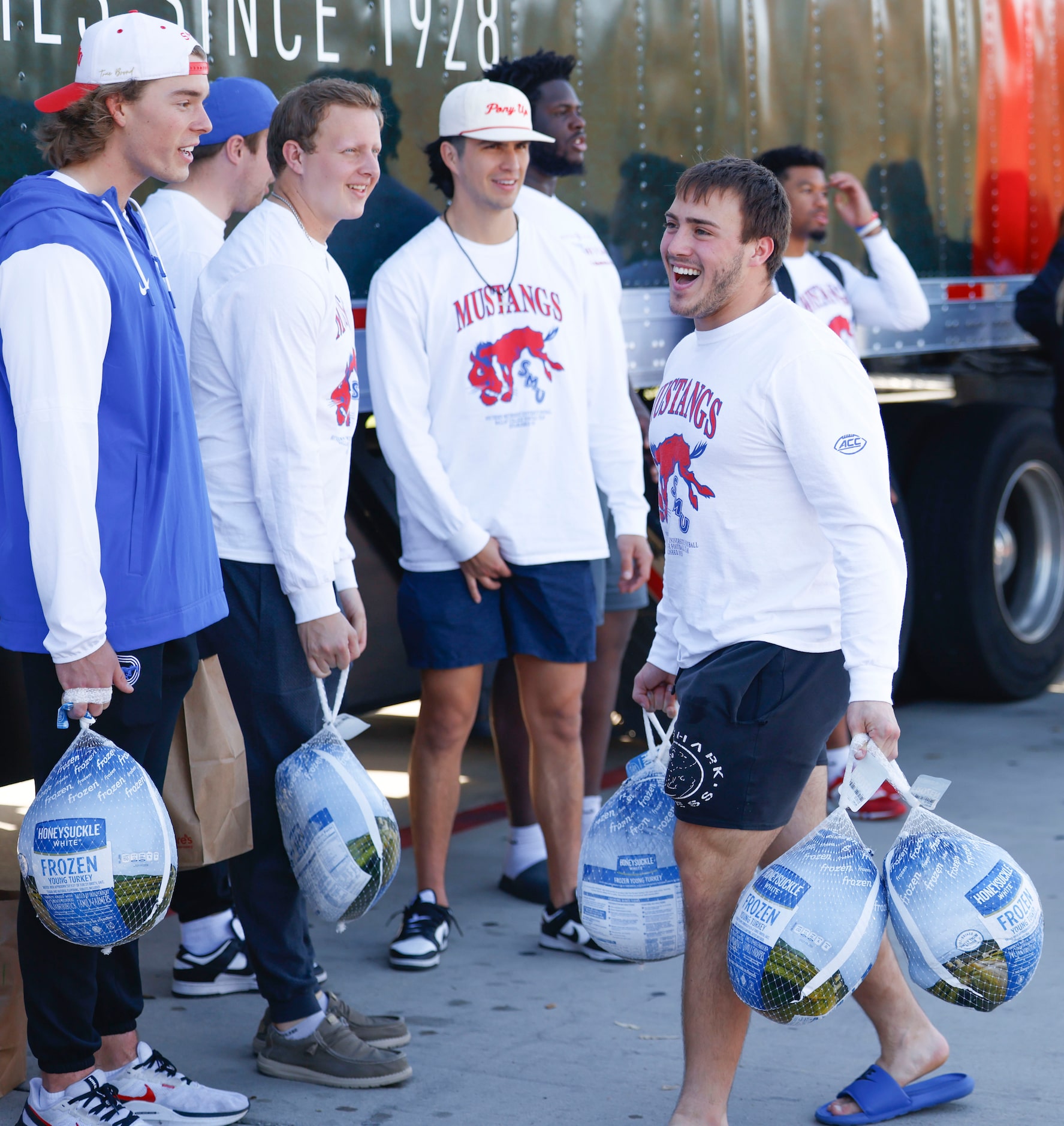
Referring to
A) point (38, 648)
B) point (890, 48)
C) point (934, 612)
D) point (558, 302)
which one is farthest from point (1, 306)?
point (934, 612)

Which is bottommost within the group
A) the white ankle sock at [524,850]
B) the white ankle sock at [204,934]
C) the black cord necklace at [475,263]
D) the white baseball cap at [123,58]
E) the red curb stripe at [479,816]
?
the red curb stripe at [479,816]

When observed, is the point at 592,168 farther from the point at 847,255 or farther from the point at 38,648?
the point at 38,648

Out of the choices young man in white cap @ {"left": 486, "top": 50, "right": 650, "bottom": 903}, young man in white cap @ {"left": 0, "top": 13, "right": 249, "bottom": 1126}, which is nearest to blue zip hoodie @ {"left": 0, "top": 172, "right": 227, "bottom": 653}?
young man in white cap @ {"left": 0, "top": 13, "right": 249, "bottom": 1126}

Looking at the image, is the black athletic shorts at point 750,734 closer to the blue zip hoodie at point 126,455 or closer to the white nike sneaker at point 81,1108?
the blue zip hoodie at point 126,455

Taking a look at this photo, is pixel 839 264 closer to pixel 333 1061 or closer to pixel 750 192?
pixel 750 192

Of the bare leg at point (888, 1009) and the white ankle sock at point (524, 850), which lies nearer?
the bare leg at point (888, 1009)

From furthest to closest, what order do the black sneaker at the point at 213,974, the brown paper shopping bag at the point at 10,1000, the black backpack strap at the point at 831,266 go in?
the black backpack strap at the point at 831,266, the black sneaker at the point at 213,974, the brown paper shopping bag at the point at 10,1000

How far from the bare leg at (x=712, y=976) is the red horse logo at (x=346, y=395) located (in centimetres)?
112

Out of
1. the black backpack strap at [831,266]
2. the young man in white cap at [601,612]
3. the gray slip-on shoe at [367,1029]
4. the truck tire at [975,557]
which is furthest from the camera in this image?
the truck tire at [975,557]

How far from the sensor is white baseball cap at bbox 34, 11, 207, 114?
9.15 ft

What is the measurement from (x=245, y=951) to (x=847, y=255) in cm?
318

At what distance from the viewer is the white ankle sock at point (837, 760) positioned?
5.17 metres

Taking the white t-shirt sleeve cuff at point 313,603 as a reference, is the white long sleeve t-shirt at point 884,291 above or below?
above

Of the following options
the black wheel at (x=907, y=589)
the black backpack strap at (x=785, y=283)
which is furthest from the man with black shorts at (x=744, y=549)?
the black wheel at (x=907, y=589)
